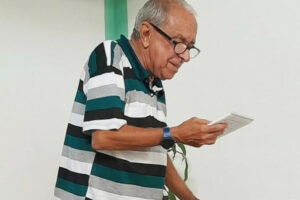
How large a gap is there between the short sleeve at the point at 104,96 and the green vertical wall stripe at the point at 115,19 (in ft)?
4.91

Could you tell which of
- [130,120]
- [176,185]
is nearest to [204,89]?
[176,185]

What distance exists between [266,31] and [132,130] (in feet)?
3.18

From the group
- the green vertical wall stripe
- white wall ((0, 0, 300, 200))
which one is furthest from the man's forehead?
the green vertical wall stripe

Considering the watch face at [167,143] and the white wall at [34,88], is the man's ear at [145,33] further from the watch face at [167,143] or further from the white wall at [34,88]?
the white wall at [34,88]

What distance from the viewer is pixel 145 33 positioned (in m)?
1.03

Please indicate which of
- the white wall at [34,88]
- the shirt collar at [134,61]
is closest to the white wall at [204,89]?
the white wall at [34,88]

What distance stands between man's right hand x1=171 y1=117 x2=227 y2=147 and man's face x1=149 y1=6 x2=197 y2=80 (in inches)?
8.5

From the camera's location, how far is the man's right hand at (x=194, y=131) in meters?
0.88

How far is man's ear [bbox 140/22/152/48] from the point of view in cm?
103

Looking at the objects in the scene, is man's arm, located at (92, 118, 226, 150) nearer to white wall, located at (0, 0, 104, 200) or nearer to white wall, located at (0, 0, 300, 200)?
white wall, located at (0, 0, 300, 200)

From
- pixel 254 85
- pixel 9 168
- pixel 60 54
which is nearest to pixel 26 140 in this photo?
pixel 9 168

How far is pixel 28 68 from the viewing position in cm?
202

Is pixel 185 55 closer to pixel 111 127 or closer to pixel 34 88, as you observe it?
pixel 111 127

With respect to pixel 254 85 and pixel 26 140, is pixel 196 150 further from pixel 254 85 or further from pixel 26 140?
pixel 26 140
